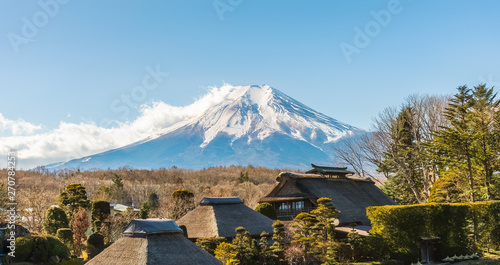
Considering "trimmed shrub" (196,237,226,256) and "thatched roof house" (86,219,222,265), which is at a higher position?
"thatched roof house" (86,219,222,265)

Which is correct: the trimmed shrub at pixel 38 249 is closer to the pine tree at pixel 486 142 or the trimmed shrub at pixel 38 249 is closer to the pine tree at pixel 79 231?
the pine tree at pixel 79 231

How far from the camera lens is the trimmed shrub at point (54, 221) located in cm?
3155

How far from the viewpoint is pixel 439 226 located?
29453mm

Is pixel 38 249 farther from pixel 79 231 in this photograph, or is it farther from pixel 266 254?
pixel 266 254

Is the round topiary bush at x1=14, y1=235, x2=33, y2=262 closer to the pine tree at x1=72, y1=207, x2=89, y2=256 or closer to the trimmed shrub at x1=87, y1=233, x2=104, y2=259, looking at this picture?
the trimmed shrub at x1=87, y1=233, x2=104, y2=259

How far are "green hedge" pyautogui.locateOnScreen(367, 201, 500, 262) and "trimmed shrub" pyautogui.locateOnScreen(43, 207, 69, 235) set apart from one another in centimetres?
2277

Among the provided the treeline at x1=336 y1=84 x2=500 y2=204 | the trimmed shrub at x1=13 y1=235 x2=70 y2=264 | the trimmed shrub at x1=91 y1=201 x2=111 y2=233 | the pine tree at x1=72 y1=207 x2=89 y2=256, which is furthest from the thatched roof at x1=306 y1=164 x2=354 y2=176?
the trimmed shrub at x1=13 y1=235 x2=70 y2=264

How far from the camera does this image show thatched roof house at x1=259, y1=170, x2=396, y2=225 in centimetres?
3631

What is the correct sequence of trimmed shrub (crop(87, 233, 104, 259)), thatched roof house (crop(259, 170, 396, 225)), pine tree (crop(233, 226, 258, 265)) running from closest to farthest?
pine tree (crop(233, 226, 258, 265)), trimmed shrub (crop(87, 233, 104, 259)), thatched roof house (crop(259, 170, 396, 225))

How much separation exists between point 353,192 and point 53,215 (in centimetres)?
2646

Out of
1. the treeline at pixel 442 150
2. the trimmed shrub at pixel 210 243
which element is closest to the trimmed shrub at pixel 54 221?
the trimmed shrub at pixel 210 243

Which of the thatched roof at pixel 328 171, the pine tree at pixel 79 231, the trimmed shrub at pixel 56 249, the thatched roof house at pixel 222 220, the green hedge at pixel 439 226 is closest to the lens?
the trimmed shrub at pixel 56 249

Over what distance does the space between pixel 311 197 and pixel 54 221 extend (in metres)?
20.4

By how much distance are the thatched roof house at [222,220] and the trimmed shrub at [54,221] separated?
29.0ft
